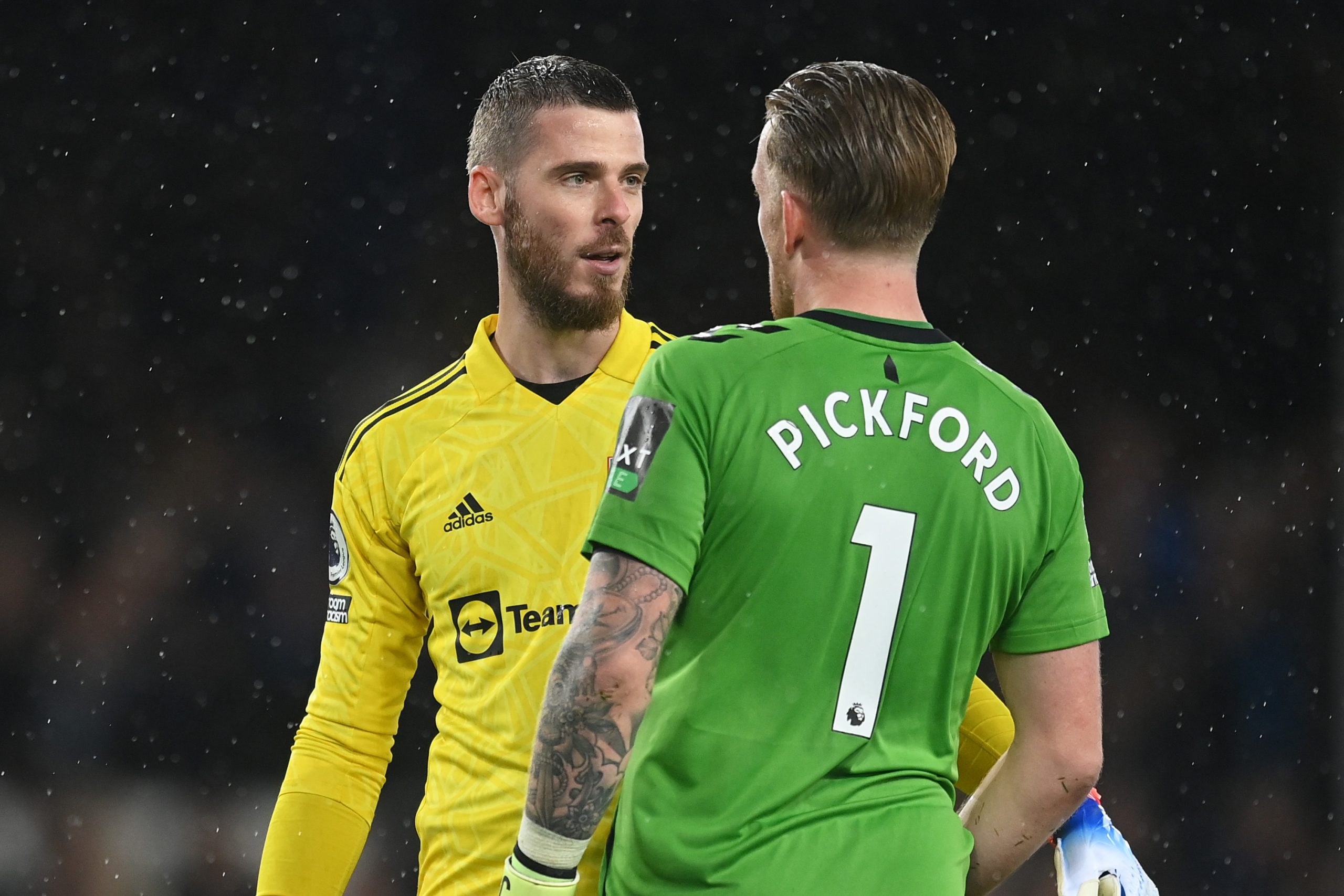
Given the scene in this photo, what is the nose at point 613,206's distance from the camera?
227 cm

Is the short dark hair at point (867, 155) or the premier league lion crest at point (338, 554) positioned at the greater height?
the short dark hair at point (867, 155)

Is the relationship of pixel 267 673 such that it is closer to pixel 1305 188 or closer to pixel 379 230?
pixel 379 230

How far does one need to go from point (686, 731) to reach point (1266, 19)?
5465mm

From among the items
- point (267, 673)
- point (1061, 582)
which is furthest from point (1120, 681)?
point (1061, 582)

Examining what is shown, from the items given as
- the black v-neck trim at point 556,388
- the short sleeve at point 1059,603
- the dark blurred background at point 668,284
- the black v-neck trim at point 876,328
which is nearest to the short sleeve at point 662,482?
the black v-neck trim at point 876,328

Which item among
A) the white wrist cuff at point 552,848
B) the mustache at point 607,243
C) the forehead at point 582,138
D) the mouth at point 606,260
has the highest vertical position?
the forehead at point 582,138

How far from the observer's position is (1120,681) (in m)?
5.51

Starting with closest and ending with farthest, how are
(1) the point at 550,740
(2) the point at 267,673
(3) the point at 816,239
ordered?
(1) the point at 550,740 < (3) the point at 816,239 < (2) the point at 267,673

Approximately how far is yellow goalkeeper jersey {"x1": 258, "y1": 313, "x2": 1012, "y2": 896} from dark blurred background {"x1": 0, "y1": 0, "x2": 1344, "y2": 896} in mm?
3273

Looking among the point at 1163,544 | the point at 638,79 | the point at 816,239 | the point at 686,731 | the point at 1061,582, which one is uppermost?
the point at 638,79

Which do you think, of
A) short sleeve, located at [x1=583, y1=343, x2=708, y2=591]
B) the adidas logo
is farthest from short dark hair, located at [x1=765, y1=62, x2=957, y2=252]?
the adidas logo

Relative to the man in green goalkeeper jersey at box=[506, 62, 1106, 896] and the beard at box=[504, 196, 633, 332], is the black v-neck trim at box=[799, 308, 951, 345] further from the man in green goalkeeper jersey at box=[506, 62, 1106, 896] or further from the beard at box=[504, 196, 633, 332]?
the beard at box=[504, 196, 633, 332]

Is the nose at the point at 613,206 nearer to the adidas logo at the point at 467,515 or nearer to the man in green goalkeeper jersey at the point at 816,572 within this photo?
the adidas logo at the point at 467,515

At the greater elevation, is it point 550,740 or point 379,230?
point 379,230
